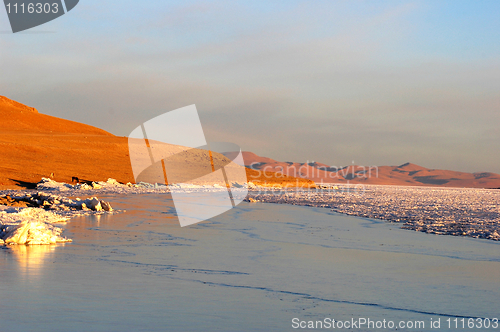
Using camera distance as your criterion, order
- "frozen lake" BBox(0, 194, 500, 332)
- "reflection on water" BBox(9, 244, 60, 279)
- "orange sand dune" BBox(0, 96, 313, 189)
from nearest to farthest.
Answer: "frozen lake" BBox(0, 194, 500, 332) → "reflection on water" BBox(9, 244, 60, 279) → "orange sand dune" BBox(0, 96, 313, 189)

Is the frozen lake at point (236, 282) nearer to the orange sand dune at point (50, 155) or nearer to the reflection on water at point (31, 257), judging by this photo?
the reflection on water at point (31, 257)

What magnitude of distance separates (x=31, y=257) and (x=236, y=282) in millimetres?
4596

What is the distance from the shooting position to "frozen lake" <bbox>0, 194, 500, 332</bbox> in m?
5.50

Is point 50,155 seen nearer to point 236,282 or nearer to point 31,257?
point 31,257

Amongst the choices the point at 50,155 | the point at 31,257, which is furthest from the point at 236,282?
the point at 50,155

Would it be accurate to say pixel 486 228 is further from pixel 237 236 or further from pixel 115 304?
pixel 115 304

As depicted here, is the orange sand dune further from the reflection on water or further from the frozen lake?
the frozen lake

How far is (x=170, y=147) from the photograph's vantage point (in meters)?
104

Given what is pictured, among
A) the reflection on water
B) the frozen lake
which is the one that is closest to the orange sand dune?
the reflection on water

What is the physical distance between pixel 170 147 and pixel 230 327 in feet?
329

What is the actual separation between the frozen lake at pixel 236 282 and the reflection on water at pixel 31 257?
0.07 ft

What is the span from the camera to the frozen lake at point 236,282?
217 inches

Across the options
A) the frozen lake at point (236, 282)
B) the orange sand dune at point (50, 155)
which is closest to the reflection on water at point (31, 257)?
the frozen lake at point (236, 282)

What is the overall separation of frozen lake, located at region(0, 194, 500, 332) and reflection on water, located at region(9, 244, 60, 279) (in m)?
0.02
